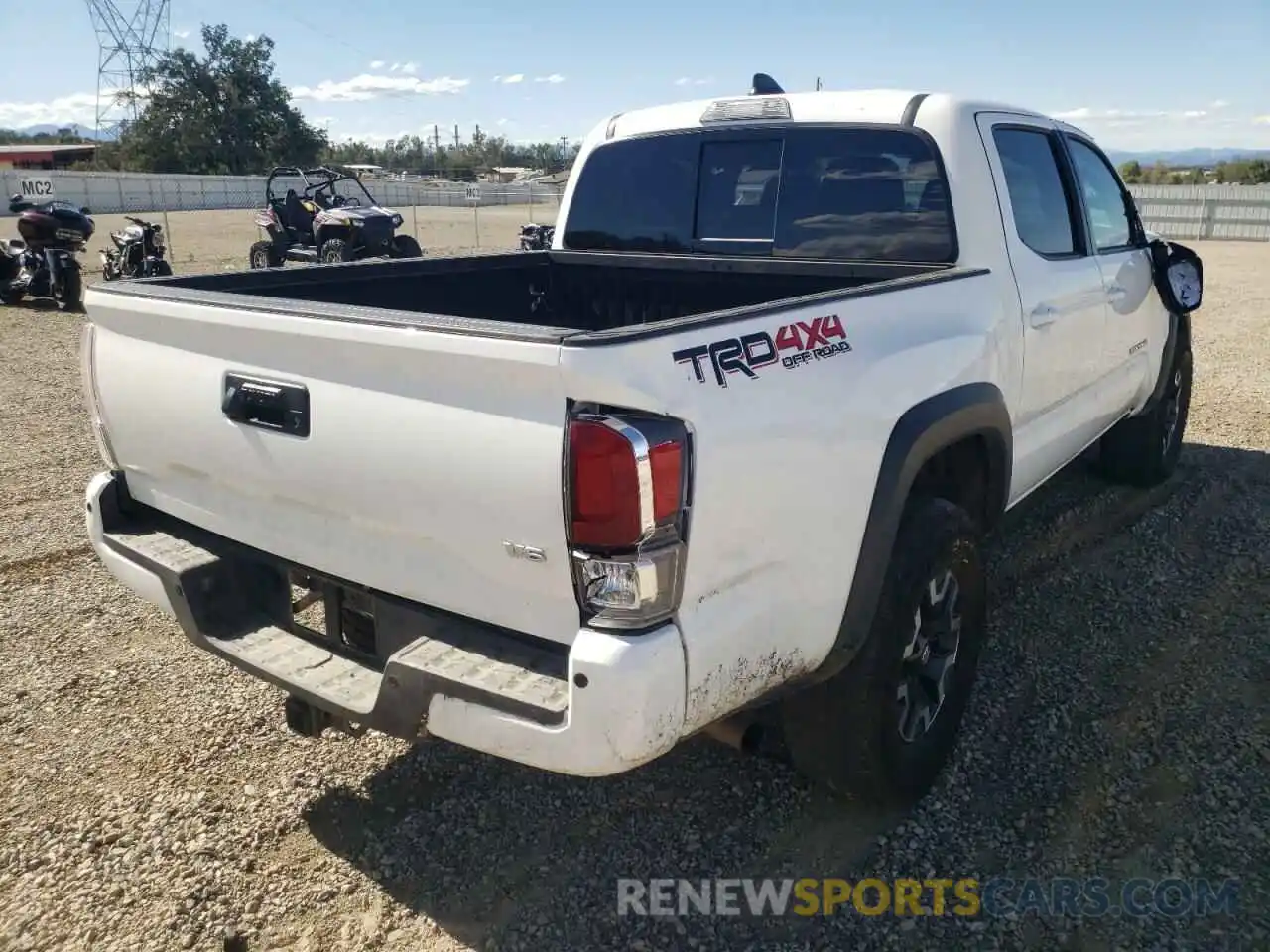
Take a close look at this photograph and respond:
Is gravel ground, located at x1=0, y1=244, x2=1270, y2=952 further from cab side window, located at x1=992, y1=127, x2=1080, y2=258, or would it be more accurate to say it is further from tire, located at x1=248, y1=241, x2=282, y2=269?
tire, located at x1=248, y1=241, x2=282, y2=269

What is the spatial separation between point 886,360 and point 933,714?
1102 mm

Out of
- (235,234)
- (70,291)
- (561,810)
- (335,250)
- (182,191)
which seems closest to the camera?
(561,810)

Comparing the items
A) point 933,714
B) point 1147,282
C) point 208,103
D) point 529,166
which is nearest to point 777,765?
point 933,714

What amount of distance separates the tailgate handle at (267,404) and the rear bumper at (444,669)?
1.35 feet

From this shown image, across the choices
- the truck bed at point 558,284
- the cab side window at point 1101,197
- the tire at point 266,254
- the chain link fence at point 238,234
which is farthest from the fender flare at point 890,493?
the chain link fence at point 238,234

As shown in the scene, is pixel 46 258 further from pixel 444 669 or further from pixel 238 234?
pixel 238 234

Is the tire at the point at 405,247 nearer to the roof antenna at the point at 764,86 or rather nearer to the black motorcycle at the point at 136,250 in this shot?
the black motorcycle at the point at 136,250

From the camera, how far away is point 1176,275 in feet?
16.2

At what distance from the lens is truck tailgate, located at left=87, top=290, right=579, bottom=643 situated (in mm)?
2016

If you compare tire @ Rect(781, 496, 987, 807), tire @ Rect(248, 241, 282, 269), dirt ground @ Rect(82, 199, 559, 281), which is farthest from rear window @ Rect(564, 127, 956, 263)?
dirt ground @ Rect(82, 199, 559, 281)

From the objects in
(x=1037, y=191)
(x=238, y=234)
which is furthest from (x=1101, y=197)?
(x=238, y=234)

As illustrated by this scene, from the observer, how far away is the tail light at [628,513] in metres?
1.91

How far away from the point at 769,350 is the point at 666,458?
1.39 feet

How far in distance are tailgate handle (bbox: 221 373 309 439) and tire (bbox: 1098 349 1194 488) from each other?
15.2 feet
